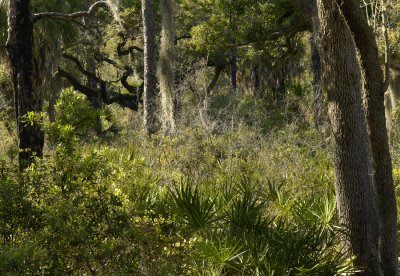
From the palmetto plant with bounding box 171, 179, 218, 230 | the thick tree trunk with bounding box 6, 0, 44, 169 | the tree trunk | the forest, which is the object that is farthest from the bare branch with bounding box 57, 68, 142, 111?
the palmetto plant with bounding box 171, 179, 218, 230

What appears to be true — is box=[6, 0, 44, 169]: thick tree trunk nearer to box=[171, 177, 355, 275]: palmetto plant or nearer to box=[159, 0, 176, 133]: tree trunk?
box=[171, 177, 355, 275]: palmetto plant

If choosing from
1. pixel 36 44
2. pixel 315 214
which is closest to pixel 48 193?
pixel 315 214

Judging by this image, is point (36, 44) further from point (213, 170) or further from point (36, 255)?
point (36, 255)

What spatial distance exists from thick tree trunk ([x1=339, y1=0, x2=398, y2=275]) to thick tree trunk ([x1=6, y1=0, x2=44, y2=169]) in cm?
458

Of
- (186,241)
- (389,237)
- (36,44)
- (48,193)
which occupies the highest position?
(36,44)

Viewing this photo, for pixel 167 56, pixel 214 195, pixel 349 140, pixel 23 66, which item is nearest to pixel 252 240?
pixel 214 195

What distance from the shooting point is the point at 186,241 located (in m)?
5.57

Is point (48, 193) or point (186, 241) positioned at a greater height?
point (48, 193)

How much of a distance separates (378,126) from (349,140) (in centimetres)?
40

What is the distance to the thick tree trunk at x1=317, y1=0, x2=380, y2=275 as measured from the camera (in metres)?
6.36

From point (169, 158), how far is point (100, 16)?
42.4 feet

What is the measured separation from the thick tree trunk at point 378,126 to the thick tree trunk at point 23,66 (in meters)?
4.58

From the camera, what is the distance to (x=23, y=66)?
8.77 metres

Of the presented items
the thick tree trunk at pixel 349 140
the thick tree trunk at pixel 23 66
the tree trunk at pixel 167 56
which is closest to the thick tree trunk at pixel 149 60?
the tree trunk at pixel 167 56
